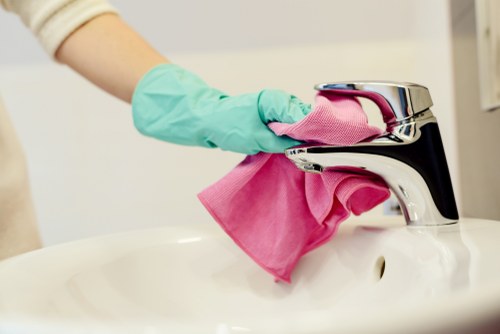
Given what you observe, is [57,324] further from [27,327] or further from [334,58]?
[334,58]

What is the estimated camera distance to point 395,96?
480 millimetres

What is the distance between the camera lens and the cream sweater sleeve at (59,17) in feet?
2.21

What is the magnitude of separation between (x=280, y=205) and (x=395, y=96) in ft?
0.49

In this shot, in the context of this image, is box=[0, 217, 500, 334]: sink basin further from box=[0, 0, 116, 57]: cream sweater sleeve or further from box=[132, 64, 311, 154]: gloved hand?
box=[0, 0, 116, 57]: cream sweater sleeve

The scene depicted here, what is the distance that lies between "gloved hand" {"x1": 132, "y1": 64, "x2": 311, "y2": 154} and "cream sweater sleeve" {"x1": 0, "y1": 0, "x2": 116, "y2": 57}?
12 cm

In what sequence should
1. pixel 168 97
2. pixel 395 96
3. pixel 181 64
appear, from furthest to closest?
pixel 181 64
pixel 168 97
pixel 395 96

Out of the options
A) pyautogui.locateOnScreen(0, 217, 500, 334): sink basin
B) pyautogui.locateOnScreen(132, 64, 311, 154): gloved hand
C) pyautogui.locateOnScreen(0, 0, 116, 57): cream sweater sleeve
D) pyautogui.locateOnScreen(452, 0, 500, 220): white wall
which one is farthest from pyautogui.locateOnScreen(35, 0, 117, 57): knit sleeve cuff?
pyautogui.locateOnScreen(452, 0, 500, 220): white wall

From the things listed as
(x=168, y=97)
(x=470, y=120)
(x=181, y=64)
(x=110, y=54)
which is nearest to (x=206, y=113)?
(x=168, y=97)

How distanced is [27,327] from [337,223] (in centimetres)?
32

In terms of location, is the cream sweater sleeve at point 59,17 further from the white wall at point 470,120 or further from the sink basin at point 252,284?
the white wall at point 470,120

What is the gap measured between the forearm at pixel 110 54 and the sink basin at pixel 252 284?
0.58 feet

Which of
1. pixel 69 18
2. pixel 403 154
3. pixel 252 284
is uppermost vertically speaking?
pixel 69 18

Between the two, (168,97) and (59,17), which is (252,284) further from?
(59,17)

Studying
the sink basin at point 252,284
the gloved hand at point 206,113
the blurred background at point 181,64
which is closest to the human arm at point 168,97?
the gloved hand at point 206,113
